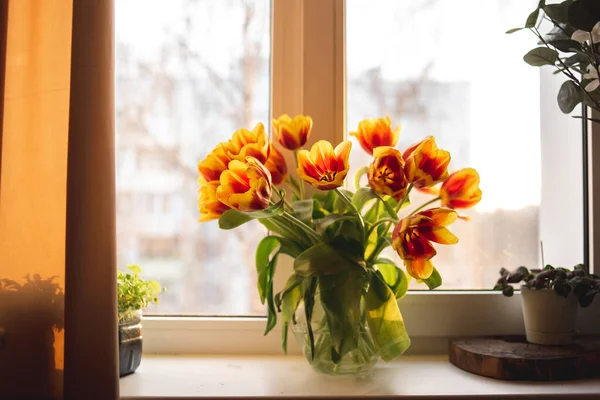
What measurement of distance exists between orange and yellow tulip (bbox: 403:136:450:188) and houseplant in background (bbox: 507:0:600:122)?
0.30m

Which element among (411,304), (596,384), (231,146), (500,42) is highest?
(500,42)

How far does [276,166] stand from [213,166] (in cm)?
15

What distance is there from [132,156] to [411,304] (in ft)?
2.21

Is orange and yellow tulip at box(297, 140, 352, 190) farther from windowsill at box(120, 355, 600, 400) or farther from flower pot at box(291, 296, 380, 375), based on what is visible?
windowsill at box(120, 355, 600, 400)

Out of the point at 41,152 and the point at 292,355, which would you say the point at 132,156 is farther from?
the point at 292,355

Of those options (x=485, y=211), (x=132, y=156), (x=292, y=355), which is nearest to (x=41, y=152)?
(x=132, y=156)

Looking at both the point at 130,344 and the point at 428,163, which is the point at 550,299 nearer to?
the point at 428,163

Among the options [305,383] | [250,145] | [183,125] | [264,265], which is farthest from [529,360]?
[183,125]

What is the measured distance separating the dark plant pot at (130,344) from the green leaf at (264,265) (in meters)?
0.24

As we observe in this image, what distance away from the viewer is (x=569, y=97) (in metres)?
1.18

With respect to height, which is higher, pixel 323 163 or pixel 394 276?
pixel 323 163

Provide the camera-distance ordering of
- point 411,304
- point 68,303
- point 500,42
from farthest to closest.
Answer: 1. point 500,42
2. point 411,304
3. point 68,303

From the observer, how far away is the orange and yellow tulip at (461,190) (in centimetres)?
113

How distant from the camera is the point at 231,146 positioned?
110cm
